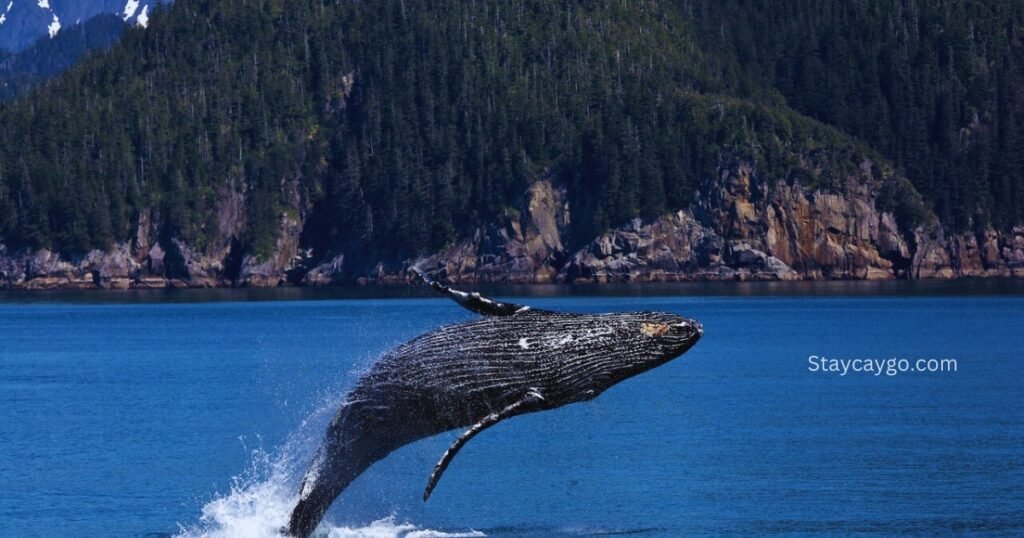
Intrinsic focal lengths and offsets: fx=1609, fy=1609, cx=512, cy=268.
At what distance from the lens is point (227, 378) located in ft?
231

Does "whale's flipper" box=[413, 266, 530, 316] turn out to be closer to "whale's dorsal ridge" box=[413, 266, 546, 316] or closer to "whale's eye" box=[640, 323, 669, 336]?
"whale's dorsal ridge" box=[413, 266, 546, 316]

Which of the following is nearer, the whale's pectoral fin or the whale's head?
the whale's pectoral fin

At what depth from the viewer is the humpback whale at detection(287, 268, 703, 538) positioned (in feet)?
62.0

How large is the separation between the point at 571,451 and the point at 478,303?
2284 cm

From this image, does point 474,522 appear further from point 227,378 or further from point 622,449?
point 227,378

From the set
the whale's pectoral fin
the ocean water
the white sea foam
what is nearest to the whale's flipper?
the whale's pectoral fin

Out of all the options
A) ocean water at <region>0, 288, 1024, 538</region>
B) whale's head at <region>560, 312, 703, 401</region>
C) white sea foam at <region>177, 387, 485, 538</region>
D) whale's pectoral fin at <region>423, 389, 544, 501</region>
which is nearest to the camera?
whale's pectoral fin at <region>423, 389, 544, 501</region>

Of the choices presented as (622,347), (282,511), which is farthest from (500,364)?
(282,511)

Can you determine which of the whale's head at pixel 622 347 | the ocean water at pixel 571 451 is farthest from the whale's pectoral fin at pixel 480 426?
the ocean water at pixel 571 451

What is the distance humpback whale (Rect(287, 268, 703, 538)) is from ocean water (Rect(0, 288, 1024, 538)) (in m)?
1.09

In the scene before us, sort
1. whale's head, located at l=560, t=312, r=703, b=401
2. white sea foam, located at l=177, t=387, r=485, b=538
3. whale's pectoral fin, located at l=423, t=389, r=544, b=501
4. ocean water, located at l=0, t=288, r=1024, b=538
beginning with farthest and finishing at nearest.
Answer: ocean water, located at l=0, t=288, r=1024, b=538
white sea foam, located at l=177, t=387, r=485, b=538
whale's head, located at l=560, t=312, r=703, b=401
whale's pectoral fin, located at l=423, t=389, r=544, b=501

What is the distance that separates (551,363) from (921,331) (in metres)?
84.3

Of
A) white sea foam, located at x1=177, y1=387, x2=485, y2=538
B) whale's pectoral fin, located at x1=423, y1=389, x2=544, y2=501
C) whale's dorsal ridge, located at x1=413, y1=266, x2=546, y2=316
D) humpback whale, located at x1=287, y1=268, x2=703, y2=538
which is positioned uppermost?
whale's dorsal ridge, located at x1=413, y1=266, x2=546, y2=316

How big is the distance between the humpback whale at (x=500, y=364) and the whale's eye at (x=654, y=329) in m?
0.01
